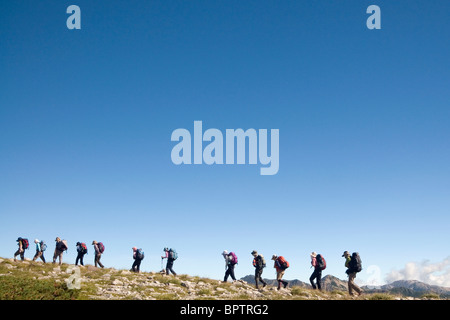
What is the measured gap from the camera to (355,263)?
1938cm

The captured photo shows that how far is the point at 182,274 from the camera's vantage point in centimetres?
2661

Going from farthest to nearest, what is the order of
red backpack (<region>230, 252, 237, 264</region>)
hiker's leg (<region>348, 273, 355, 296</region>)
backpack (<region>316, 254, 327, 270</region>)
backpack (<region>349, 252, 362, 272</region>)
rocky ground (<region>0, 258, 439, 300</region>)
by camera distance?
red backpack (<region>230, 252, 237, 264</region>) < backpack (<region>316, 254, 327, 270</region>) < hiker's leg (<region>348, 273, 355, 296</region>) < backpack (<region>349, 252, 362, 272</region>) < rocky ground (<region>0, 258, 439, 300</region>)

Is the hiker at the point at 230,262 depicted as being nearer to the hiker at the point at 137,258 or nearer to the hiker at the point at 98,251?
the hiker at the point at 137,258

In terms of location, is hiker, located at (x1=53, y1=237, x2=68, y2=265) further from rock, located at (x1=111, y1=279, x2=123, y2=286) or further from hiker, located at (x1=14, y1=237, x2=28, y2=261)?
rock, located at (x1=111, y1=279, x2=123, y2=286)

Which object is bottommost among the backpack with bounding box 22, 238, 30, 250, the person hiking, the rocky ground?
the rocky ground

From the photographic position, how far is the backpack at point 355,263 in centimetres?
1930

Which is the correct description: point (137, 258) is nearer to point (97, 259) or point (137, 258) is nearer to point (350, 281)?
point (97, 259)

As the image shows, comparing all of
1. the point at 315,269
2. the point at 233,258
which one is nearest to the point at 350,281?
the point at 315,269

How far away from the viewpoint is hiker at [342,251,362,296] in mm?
19359

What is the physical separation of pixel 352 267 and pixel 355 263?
312 millimetres

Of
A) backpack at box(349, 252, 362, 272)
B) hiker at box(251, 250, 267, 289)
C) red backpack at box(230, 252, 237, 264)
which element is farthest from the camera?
red backpack at box(230, 252, 237, 264)

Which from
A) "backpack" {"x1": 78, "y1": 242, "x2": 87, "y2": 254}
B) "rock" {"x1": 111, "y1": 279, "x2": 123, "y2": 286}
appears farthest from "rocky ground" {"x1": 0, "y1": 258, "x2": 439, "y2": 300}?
"backpack" {"x1": 78, "y1": 242, "x2": 87, "y2": 254}
